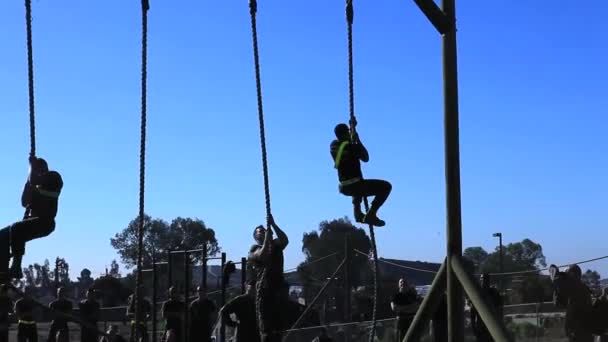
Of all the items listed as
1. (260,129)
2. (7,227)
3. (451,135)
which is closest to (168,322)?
(7,227)

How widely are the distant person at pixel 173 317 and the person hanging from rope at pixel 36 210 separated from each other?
5.72 metres

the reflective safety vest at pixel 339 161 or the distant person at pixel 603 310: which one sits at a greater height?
the reflective safety vest at pixel 339 161

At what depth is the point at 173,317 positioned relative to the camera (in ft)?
46.2

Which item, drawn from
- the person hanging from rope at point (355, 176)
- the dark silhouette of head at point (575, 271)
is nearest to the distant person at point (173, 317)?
the person hanging from rope at point (355, 176)

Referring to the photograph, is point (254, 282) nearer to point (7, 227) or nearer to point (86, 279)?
point (7, 227)

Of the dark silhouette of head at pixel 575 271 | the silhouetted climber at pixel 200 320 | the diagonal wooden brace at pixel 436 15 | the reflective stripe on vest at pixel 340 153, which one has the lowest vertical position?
the silhouetted climber at pixel 200 320

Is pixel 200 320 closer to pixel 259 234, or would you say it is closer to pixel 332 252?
pixel 259 234

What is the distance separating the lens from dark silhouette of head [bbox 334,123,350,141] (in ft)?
28.4

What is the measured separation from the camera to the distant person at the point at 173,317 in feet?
46.1

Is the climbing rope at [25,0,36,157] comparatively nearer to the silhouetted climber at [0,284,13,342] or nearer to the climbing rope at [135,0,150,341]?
the climbing rope at [135,0,150,341]

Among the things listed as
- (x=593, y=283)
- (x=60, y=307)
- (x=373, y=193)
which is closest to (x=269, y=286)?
(x=373, y=193)

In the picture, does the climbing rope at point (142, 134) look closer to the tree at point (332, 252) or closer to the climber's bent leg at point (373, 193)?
the climber's bent leg at point (373, 193)

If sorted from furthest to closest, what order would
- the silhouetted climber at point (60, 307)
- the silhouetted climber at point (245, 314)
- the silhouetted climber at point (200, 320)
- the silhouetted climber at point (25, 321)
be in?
the silhouetted climber at point (60, 307) → the silhouetted climber at point (200, 320) → the silhouetted climber at point (25, 321) → the silhouetted climber at point (245, 314)

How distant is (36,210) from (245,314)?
9.43 feet
